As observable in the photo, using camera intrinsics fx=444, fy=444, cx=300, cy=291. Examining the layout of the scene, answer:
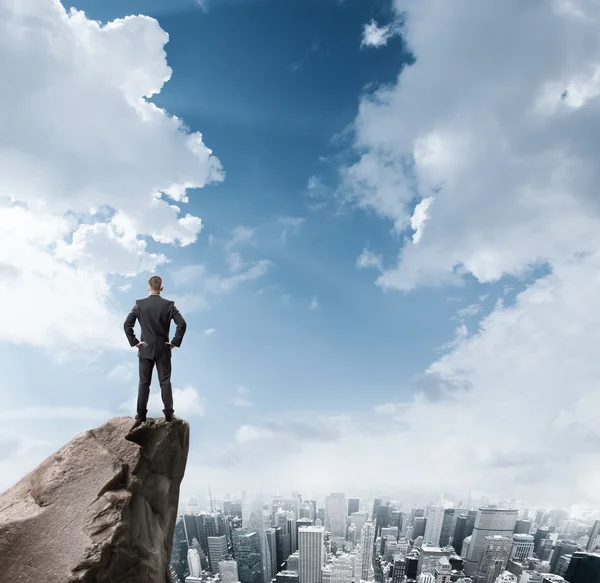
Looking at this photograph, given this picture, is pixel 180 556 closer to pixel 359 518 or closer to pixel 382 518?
pixel 359 518

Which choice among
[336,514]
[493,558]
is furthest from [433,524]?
[493,558]

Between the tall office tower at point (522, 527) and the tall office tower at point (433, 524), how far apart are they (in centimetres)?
718

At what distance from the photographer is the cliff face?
472 centimetres

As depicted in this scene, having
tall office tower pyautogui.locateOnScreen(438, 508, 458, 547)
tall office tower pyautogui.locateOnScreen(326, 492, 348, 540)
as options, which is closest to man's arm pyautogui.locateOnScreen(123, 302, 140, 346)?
tall office tower pyautogui.locateOnScreen(326, 492, 348, 540)

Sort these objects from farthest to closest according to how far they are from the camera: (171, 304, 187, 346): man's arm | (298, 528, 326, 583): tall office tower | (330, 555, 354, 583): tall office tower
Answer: (298, 528, 326, 583): tall office tower
(330, 555, 354, 583): tall office tower
(171, 304, 187, 346): man's arm

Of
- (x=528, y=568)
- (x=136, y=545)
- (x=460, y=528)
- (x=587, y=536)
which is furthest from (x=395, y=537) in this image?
(x=136, y=545)

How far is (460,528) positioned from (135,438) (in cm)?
4316

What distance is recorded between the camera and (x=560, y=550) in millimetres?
31234

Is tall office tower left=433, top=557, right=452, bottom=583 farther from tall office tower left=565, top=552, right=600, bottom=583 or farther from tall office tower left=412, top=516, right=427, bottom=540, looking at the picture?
tall office tower left=412, top=516, right=427, bottom=540

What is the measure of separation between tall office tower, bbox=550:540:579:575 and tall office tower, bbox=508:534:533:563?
2033 millimetres

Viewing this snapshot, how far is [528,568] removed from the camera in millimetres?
30203

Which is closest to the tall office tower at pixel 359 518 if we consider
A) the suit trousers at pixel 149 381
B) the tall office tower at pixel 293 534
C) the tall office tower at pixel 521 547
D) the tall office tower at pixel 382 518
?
the tall office tower at pixel 382 518

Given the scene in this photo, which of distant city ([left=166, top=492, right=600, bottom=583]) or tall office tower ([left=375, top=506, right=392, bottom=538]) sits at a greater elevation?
tall office tower ([left=375, top=506, right=392, bottom=538])

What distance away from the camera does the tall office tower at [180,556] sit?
97.1ft
